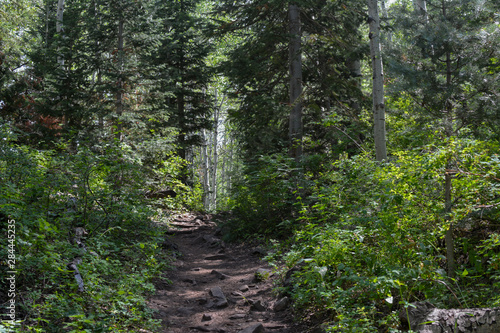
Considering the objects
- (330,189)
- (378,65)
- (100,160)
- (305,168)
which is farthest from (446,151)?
(305,168)

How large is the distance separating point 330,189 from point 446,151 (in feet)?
9.20

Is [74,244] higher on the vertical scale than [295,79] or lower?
lower

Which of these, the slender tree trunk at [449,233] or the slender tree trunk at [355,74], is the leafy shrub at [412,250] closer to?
the slender tree trunk at [449,233]

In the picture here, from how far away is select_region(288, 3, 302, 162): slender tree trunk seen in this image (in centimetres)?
1103

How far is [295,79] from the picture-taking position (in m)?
11.4

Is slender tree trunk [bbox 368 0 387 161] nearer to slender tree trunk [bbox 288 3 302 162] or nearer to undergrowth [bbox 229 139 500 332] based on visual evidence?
undergrowth [bbox 229 139 500 332]

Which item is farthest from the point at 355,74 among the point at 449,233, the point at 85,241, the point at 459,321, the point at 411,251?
the point at 459,321

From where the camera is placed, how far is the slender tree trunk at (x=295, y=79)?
11.0 meters

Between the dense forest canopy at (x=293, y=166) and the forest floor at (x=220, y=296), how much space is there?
426 millimetres

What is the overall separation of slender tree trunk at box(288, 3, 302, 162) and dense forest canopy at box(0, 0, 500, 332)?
53 millimetres

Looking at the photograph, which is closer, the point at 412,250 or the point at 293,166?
the point at 412,250

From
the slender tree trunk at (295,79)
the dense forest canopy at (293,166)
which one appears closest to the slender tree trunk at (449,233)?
the dense forest canopy at (293,166)

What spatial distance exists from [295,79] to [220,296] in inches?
304

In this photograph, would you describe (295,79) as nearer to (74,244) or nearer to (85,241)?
(85,241)
